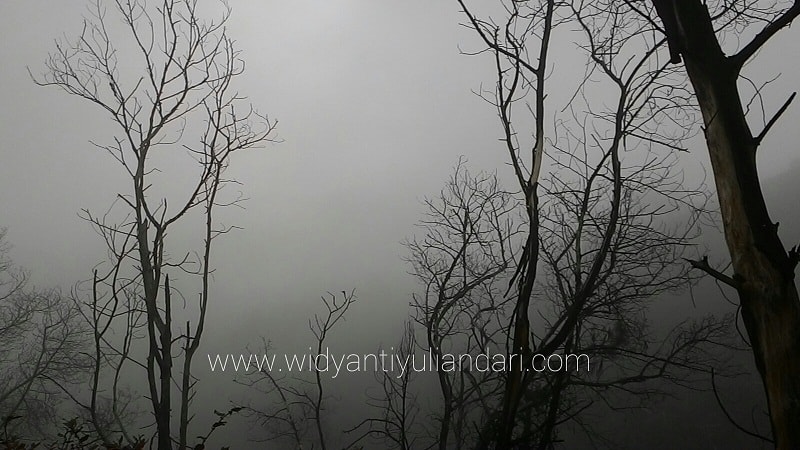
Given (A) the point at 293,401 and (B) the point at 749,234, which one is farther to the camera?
(A) the point at 293,401

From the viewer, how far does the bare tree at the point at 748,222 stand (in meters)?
0.67

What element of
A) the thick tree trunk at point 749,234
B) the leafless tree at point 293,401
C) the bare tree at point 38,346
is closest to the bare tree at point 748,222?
the thick tree trunk at point 749,234

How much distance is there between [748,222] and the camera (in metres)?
0.73

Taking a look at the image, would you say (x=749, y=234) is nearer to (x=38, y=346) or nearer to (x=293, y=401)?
(x=293, y=401)

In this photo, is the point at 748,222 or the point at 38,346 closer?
the point at 748,222

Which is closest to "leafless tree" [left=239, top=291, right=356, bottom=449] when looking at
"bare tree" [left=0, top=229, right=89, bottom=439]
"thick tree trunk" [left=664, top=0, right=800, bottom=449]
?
"bare tree" [left=0, top=229, right=89, bottom=439]

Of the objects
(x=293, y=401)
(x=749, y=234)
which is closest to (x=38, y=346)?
(x=293, y=401)

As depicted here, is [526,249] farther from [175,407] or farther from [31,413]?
[31,413]

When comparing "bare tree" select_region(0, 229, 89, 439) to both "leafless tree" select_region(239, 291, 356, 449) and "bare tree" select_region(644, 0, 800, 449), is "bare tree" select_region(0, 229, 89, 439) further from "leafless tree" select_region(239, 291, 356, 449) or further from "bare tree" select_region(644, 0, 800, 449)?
"bare tree" select_region(644, 0, 800, 449)

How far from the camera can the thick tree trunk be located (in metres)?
Answer: 0.67

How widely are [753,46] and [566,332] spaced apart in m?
0.56

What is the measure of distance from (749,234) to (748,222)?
0.05ft

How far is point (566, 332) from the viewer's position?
57 centimetres

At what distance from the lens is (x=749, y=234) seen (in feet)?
2.39
